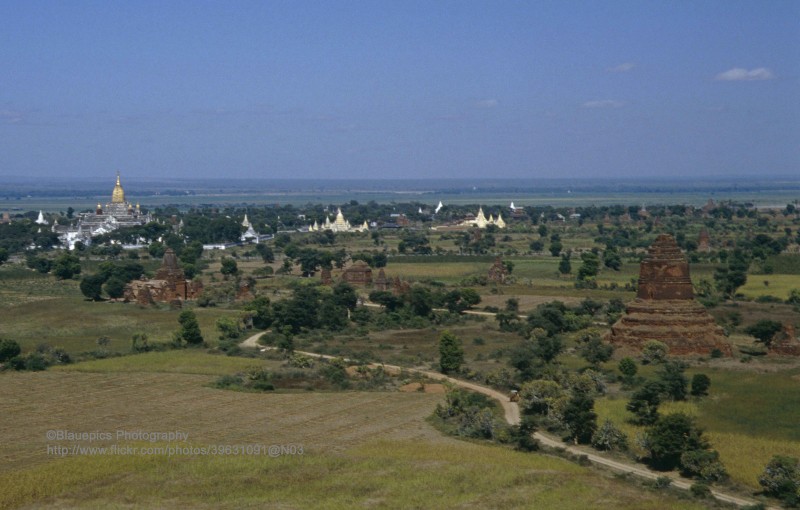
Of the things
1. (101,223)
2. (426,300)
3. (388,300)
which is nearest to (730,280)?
(426,300)

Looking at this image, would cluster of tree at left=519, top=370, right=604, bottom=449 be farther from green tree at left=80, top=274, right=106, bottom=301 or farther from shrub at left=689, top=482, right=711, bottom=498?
green tree at left=80, top=274, right=106, bottom=301

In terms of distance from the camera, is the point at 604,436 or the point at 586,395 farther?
the point at 586,395

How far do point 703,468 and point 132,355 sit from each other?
107ft

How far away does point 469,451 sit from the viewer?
38875mm

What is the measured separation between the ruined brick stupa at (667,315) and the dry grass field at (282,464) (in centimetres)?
1375

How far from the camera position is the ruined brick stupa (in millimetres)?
56531

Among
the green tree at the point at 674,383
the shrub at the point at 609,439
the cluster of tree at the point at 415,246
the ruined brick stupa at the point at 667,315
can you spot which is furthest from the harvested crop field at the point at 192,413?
the cluster of tree at the point at 415,246

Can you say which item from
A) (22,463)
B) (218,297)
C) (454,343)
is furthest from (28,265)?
(22,463)

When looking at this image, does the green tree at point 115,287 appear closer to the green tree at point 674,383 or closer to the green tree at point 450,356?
the green tree at point 450,356

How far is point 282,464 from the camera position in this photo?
3666 centimetres

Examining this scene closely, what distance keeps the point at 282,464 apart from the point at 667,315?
26.9 meters

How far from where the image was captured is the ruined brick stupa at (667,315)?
185 ft

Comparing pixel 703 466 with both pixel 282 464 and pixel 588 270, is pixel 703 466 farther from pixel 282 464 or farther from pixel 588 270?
pixel 588 270

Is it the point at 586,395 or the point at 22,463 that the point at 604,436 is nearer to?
the point at 586,395
